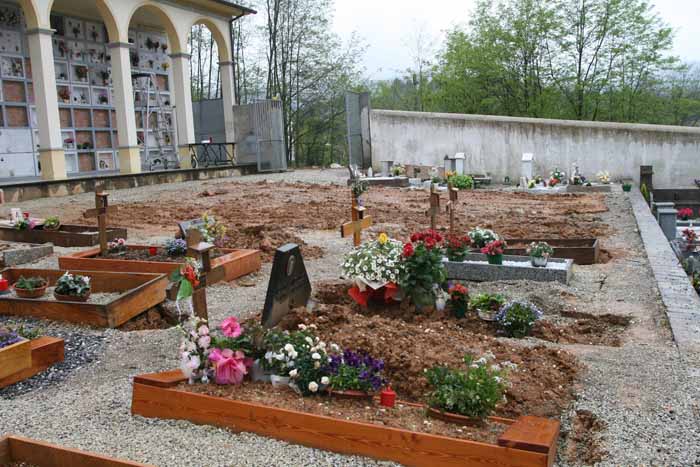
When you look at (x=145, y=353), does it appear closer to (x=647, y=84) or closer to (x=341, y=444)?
(x=341, y=444)

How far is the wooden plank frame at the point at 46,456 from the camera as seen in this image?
273 centimetres

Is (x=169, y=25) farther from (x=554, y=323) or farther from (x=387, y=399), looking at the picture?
(x=387, y=399)

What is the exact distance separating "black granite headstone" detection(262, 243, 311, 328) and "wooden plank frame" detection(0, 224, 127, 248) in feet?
14.0

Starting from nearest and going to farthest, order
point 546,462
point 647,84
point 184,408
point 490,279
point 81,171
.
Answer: point 546,462, point 184,408, point 490,279, point 81,171, point 647,84

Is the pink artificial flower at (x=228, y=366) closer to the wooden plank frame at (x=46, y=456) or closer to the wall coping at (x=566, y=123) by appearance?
the wooden plank frame at (x=46, y=456)

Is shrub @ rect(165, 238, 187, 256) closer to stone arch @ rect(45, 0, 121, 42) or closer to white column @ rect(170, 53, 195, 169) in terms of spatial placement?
stone arch @ rect(45, 0, 121, 42)

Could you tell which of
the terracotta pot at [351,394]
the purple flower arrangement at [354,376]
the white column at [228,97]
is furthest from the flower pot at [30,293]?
the white column at [228,97]

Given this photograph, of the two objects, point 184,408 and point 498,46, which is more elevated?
point 498,46

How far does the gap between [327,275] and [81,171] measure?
14.2 metres

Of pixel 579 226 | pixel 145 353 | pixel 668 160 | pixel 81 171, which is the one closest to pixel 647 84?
pixel 668 160

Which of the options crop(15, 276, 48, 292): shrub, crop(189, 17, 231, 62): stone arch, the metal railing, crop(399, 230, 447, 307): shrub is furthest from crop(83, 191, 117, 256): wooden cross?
crop(189, 17, 231, 62): stone arch

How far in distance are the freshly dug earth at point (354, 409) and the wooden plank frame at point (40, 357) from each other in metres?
1.30

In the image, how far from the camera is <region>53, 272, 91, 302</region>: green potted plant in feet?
17.9

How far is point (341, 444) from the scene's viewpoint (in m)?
2.93
